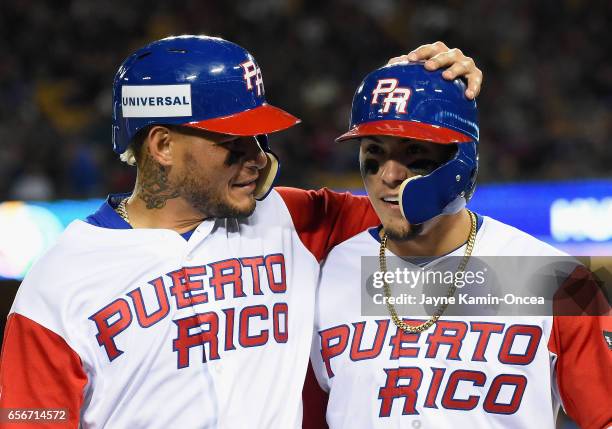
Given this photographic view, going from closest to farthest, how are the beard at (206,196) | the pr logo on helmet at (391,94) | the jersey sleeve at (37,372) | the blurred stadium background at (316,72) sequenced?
the jersey sleeve at (37,372)
the pr logo on helmet at (391,94)
the beard at (206,196)
the blurred stadium background at (316,72)

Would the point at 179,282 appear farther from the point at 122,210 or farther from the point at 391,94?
the point at 391,94

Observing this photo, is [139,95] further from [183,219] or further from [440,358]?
[440,358]

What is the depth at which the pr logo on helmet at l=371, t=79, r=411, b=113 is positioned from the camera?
104 inches

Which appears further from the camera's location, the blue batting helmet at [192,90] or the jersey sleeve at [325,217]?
the jersey sleeve at [325,217]

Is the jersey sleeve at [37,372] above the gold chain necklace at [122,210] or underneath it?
underneath

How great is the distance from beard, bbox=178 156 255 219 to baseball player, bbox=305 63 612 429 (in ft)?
1.23

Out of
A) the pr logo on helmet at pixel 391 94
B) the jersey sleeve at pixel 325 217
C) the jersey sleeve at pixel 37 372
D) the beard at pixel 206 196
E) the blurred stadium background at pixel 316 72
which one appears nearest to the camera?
the jersey sleeve at pixel 37 372

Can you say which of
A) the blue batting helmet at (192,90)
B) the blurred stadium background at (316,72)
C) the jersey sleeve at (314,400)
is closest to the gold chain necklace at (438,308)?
the jersey sleeve at (314,400)

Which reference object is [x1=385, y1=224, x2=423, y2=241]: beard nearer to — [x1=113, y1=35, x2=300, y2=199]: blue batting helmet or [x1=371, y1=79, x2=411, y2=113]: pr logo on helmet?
[x1=371, y1=79, x2=411, y2=113]: pr logo on helmet

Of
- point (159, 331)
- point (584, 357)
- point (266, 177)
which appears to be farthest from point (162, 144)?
point (584, 357)

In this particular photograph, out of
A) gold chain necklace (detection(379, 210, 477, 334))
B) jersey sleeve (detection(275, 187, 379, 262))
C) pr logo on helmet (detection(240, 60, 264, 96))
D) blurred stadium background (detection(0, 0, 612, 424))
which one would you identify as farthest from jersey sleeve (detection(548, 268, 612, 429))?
blurred stadium background (detection(0, 0, 612, 424))

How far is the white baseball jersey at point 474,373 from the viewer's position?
2586mm

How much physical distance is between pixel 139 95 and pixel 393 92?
0.73 metres

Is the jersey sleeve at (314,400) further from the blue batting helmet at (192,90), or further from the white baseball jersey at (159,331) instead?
the blue batting helmet at (192,90)
